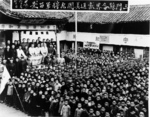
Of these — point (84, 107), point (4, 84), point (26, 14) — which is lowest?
point (84, 107)

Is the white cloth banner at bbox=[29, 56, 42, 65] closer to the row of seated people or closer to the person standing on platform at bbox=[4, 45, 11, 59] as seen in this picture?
the row of seated people

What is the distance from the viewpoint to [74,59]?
3.89 m

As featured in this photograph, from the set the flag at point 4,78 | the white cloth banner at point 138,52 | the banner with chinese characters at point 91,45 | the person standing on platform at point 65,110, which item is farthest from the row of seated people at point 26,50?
the white cloth banner at point 138,52

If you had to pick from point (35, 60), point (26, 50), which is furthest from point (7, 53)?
point (35, 60)

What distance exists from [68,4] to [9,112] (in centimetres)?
175

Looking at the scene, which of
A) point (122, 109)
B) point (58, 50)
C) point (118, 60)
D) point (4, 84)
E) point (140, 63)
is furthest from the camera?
point (58, 50)

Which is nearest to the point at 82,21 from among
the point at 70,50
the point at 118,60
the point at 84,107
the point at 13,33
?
the point at 70,50

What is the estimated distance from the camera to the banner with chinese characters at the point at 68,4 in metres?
3.08

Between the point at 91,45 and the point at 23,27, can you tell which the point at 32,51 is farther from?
the point at 91,45

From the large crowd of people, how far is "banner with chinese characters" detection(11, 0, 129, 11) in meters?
0.91

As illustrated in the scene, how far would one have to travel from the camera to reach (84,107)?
326cm

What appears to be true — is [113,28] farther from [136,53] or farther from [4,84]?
[4,84]

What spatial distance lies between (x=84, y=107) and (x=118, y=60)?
1.08 m

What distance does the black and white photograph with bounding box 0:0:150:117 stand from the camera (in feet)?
10.4
